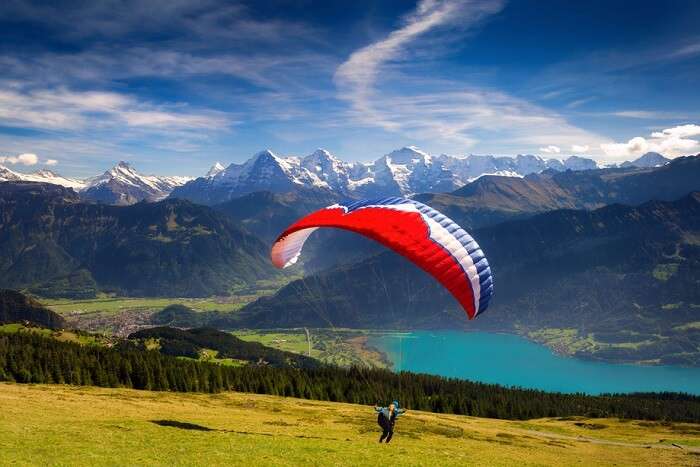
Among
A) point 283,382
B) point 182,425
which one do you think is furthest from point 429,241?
point 283,382

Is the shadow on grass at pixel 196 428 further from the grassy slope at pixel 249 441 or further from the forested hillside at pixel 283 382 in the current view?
the forested hillside at pixel 283 382

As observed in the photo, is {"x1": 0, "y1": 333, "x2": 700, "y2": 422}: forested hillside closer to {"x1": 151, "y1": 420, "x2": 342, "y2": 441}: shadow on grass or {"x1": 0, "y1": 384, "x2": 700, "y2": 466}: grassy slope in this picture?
{"x1": 0, "y1": 384, "x2": 700, "y2": 466}: grassy slope

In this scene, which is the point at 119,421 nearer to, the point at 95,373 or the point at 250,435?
the point at 250,435

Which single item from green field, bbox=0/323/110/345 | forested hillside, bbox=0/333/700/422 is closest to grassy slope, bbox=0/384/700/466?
forested hillside, bbox=0/333/700/422

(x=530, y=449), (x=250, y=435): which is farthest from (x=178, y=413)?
(x=530, y=449)

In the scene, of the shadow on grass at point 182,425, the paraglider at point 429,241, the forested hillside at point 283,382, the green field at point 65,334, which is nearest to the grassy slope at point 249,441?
the shadow on grass at point 182,425

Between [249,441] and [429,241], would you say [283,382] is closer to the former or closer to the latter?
[249,441]

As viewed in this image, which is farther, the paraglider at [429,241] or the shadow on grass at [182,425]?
the shadow on grass at [182,425]
